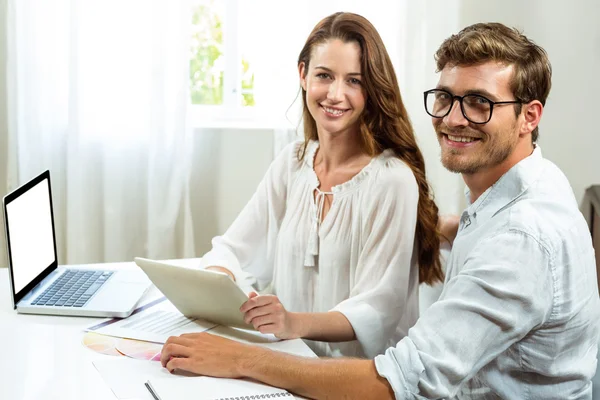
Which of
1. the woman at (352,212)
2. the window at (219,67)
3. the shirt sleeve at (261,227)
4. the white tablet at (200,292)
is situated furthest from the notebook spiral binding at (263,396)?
the window at (219,67)

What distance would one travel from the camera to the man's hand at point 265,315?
5.30ft

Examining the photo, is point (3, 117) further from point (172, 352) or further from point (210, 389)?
point (210, 389)

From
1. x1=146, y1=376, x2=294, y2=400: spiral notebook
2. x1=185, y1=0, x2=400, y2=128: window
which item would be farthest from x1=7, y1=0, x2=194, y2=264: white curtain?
x1=146, y1=376, x2=294, y2=400: spiral notebook

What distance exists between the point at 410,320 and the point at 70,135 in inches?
67.9

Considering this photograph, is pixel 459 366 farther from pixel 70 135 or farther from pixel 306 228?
pixel 70 135

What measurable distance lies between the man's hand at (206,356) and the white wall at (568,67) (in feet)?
7.61

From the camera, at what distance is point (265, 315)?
1.62 metres

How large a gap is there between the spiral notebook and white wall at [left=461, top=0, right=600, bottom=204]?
7.82 ft

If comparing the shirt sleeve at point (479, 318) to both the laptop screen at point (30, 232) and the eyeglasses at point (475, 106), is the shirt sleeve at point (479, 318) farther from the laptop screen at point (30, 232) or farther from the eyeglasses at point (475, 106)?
the laptop screen at point (30, 232)

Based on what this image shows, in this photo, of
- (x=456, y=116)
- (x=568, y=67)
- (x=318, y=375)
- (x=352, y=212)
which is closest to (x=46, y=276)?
(x=352, y=212)

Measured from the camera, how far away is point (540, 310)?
1.29 metres

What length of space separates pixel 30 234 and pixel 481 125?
1042 mm

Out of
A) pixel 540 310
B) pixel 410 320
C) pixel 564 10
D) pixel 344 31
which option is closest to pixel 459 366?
pixel 540 310

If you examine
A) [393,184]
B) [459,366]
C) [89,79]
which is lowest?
[459,366]
